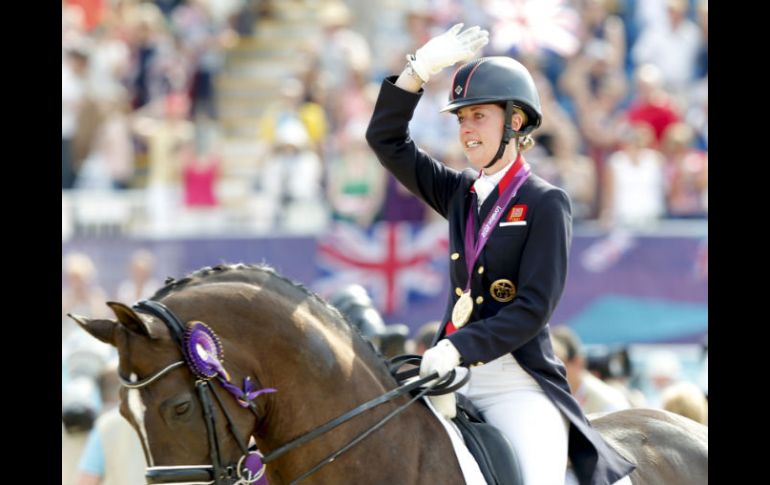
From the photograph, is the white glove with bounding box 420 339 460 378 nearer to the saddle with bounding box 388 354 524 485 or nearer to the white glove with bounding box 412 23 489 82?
the saddle with bounding box 388 354 524 485

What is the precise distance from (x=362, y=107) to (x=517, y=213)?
11509 mm

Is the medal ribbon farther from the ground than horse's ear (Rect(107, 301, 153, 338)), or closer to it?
farther from the ground

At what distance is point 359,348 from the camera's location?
573 centimetres

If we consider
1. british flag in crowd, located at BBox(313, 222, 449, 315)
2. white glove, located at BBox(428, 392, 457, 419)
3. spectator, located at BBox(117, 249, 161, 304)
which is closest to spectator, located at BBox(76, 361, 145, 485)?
white glove, located at BBox(428, 392, 457, 419)

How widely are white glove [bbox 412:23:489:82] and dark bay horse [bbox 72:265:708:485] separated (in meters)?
1.17

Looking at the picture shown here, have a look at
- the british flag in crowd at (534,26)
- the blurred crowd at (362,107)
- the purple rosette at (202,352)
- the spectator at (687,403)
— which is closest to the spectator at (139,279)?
the blurred crowd at (362,107)

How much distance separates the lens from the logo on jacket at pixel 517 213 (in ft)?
19.1

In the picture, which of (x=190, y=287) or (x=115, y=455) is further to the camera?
(x=115, y=455)

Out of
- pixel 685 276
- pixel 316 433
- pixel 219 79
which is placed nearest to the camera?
pixel 316 433

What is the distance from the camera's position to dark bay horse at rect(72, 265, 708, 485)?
A: 16.7ft

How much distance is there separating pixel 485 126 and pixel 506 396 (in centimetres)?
117

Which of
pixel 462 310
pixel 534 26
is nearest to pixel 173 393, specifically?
pixel 462 310
